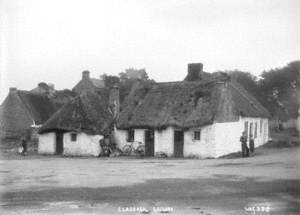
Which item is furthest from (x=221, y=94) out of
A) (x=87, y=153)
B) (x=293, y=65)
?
(x=293, y=65)

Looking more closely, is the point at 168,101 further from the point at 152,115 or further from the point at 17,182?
the point at 17,182

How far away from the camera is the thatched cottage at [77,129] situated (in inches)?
1439

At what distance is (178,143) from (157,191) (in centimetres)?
1800

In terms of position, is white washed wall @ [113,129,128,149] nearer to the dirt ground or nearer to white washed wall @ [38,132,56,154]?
white washed wall @ [38,132,56,154]

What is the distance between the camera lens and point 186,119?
1330 inches

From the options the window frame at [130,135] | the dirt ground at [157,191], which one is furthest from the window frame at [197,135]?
the dirt ground at [157,191]

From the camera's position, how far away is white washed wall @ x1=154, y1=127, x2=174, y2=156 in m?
34.1

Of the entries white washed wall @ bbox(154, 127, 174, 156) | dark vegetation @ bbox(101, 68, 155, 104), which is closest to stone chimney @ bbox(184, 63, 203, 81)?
dark vegetation @ bbox(101, 68, 155, 104)

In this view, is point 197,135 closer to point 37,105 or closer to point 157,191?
point 157,191

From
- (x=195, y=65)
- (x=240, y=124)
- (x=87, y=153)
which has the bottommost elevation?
(x=87, y=153)

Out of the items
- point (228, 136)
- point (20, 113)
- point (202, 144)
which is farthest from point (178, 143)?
point (20, 113)

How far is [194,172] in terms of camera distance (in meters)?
21.8

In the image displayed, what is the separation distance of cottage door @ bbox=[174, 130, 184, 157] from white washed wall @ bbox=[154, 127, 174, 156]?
258 millimetres

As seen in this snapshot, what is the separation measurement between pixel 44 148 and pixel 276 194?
91.7ft
